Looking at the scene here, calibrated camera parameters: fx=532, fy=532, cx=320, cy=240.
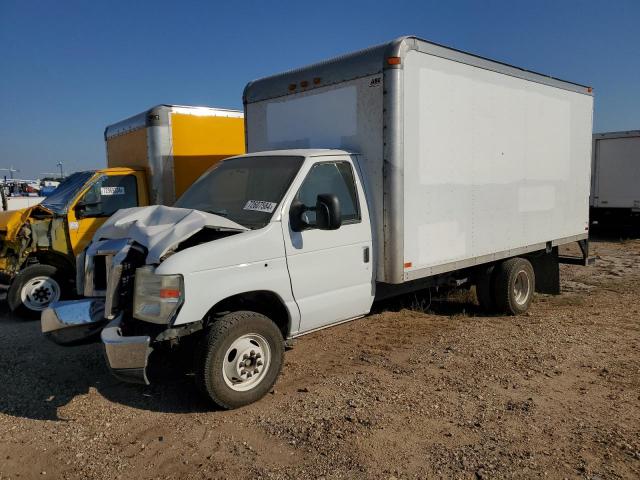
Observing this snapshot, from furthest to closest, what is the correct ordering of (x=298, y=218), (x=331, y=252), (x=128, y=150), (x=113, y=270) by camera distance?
(x=128, y=150) → (x=331, y=252) → (x=298, y=218) → (x=113, y=270)

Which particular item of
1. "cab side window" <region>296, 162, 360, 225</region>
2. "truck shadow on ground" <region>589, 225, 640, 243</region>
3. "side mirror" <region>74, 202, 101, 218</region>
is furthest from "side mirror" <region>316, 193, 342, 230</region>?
"truck shadow on ground" <region>589, 225, 640, 243</region>

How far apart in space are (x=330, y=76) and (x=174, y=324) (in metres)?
3.21

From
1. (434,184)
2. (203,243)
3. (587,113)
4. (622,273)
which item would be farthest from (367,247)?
(622,273)

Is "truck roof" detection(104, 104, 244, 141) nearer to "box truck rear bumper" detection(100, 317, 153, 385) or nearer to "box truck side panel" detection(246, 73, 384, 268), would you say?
"box truck side panel" detection(246, 73, 384, 268)

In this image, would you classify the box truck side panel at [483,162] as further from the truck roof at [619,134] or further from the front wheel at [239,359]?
the truck roof at [619,134]

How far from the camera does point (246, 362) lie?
4379mm

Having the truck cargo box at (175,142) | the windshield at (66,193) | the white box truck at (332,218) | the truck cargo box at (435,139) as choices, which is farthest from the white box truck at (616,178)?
the windshield at (66,193)

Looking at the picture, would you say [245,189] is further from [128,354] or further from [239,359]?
[128,354]

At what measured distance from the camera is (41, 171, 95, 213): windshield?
309 inches

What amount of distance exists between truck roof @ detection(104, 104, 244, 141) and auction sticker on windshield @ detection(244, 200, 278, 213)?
430 centimetres

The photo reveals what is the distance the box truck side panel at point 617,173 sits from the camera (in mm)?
17172

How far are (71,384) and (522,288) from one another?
5.87 meters

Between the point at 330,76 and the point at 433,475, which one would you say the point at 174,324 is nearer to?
the point at 433,475

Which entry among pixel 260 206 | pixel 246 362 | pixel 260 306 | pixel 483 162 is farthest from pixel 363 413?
pixel 483 162
